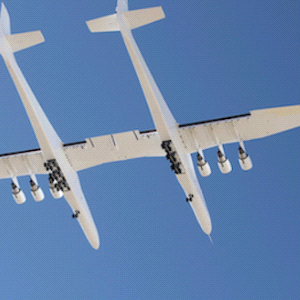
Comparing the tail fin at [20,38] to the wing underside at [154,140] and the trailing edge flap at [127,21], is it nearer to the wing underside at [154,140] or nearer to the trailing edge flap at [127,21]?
the trailing edge flap at [127,21]

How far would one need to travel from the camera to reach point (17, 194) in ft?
140

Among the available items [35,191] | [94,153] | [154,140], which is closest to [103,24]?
[154,140]

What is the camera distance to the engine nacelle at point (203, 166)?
131ft

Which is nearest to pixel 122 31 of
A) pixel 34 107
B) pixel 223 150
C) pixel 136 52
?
pixel 136 52

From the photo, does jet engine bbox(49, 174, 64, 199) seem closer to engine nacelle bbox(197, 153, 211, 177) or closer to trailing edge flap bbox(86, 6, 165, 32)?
engine nacelle bbox(197, 153, 211, 177)

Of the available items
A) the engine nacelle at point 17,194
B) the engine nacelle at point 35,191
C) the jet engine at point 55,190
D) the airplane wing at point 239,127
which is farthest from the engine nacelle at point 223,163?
the engine nacelle at point 17,194

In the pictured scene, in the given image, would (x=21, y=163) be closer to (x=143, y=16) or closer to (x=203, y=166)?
(x=203, y=166)

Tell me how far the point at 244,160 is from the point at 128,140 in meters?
7.04

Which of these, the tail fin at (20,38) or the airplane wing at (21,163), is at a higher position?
the tail fin at (20,38)

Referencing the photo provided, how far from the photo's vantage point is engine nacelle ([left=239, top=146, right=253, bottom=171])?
39625 mm

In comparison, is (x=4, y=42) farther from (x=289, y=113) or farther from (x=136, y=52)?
(x=289, y=113)

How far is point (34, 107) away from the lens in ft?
118

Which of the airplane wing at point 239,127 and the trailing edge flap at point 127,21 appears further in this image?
the airplane wing at point 239,127

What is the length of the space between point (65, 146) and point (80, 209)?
13.1ft
